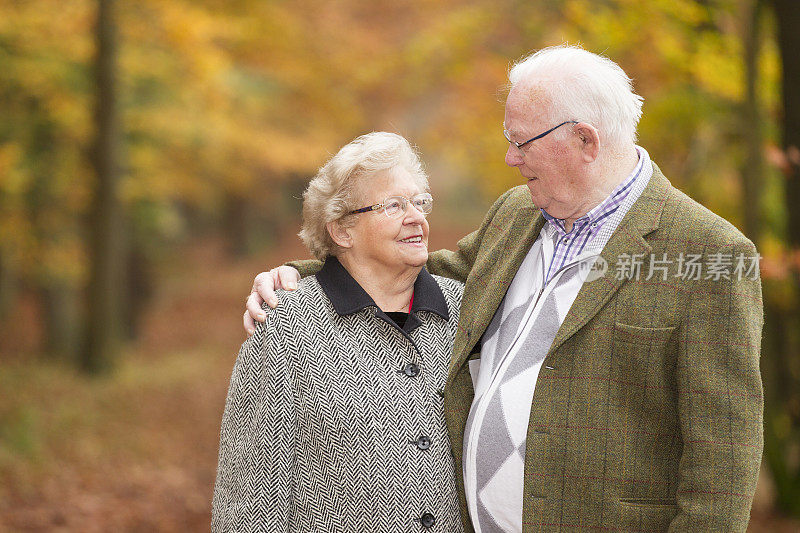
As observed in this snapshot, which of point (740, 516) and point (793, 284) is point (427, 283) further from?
point (793, 284)

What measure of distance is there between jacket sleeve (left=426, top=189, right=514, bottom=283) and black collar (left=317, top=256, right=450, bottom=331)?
0.65 ft

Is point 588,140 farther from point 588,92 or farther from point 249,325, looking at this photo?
point 249,325

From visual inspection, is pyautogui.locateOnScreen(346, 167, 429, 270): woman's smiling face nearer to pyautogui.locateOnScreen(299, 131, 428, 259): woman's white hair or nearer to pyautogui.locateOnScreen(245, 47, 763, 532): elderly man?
pyautogui.locateOnScreen(299, 131, 428, 259): woman's white hair

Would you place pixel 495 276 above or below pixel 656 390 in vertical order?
above

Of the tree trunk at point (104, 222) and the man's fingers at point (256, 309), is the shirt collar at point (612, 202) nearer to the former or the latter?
the man's fingers at point (256, 309)

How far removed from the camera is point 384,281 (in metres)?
2.80

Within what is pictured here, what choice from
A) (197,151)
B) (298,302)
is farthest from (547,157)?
(197,151)

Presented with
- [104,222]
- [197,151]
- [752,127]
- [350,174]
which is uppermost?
[197,151]

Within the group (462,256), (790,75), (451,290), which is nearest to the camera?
(451,290)

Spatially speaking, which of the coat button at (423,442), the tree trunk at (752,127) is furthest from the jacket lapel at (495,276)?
the tree trunk at (752,127)

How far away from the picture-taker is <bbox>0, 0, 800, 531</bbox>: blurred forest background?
6473 mm

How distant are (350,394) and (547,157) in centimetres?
92

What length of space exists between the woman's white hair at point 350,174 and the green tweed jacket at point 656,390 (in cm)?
78

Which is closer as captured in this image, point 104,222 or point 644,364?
point 644,364
